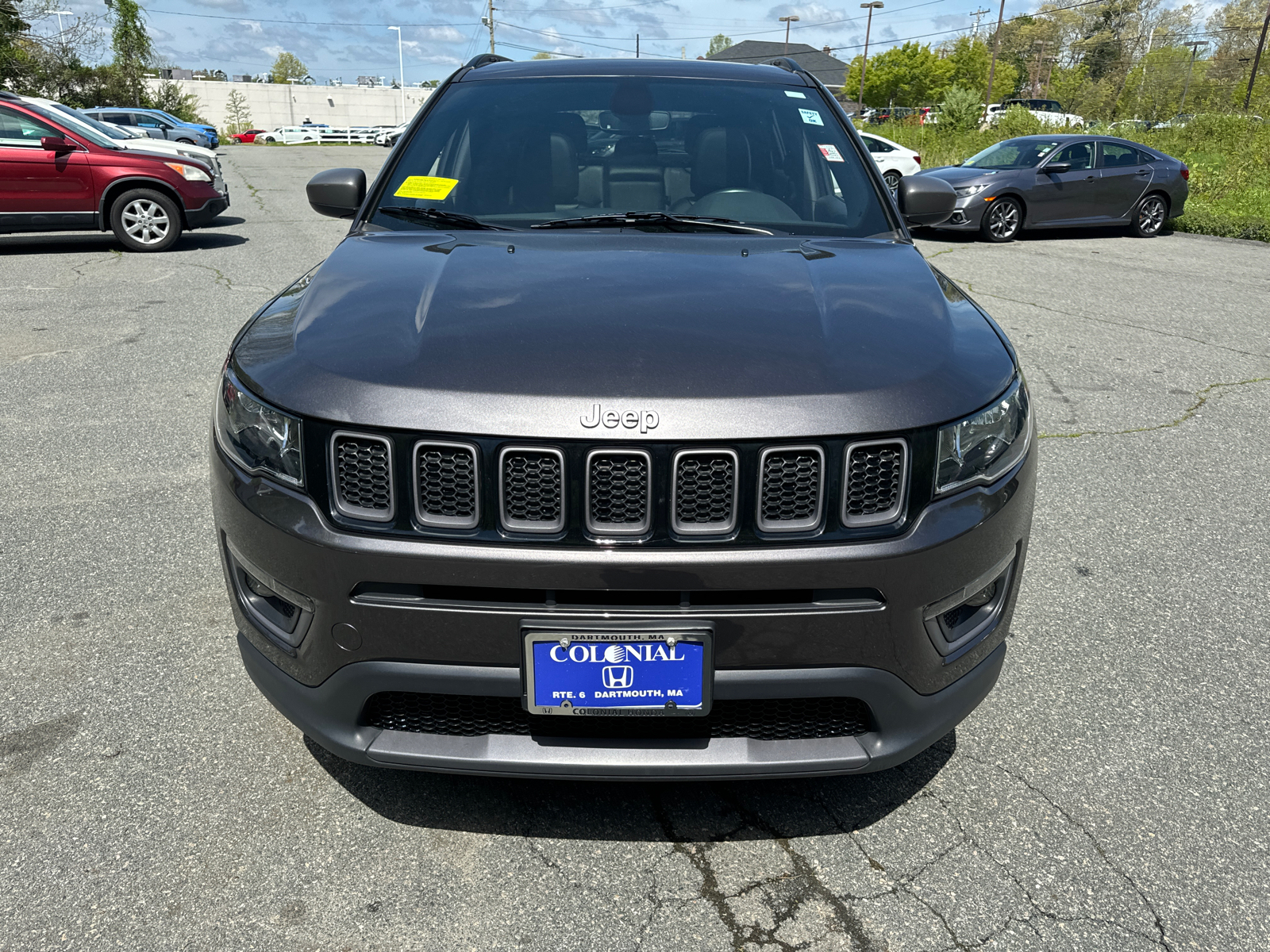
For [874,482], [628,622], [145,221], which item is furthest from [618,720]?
[145,221]

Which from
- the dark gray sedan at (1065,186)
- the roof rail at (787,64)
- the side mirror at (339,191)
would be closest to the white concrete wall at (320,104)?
the dark gray sedan at (1065,186)

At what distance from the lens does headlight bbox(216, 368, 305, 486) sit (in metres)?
1.95

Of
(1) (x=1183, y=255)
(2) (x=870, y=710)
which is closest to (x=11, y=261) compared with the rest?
(2) (x=870, y=710)

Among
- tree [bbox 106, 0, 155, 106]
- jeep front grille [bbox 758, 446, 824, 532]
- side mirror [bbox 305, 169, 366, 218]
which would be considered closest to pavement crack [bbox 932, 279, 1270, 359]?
side mirror [bbox 305, 169, 366, 218]

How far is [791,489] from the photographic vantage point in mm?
1829

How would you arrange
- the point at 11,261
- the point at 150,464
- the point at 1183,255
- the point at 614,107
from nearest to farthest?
1. the point at 614,107
2. the point at 150,464
3. the point at 11,261
4. the point at 1183,255

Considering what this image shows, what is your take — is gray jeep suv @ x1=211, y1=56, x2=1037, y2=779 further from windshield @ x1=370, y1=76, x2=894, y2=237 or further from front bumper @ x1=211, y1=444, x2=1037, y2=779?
windshield @ x1=370, y1=76, x2=894, y2=237

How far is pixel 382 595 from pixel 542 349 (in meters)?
0.57

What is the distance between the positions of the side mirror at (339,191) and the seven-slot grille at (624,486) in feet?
6.14

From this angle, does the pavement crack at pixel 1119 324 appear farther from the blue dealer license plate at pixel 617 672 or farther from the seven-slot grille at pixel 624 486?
the blue dealer license plate at pixel 617 672

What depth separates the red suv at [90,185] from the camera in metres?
10.5

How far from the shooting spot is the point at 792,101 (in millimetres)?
3527

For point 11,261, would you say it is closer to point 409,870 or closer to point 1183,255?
point 409,870

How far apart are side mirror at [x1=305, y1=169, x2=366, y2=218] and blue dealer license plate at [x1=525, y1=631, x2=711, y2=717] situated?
2154 mm
